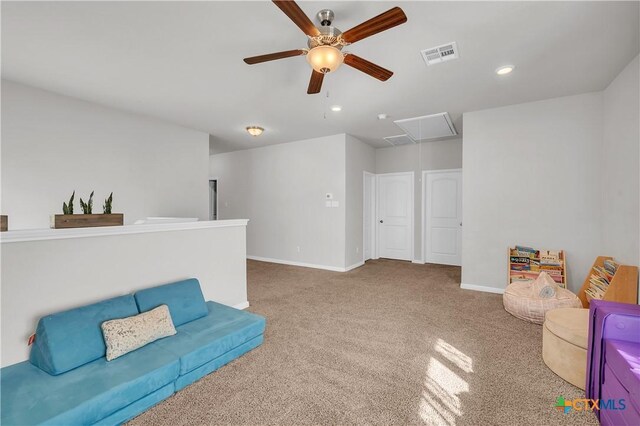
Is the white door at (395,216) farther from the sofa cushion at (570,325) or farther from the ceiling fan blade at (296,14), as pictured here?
the ceiling fan blade at (296,14)

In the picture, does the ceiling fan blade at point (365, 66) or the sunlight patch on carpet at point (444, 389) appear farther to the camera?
the ceiling fan blade at point (365, 66)

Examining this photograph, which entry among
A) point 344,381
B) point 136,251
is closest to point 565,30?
point 344,381

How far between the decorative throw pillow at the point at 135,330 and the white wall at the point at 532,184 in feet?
13.3

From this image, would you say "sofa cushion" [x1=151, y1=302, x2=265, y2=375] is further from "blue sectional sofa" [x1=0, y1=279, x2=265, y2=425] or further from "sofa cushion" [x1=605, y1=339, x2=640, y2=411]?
"sofa cushion" [x1=605, y1=339, x2=640, y2=411]

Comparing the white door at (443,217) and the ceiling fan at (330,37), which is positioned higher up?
the ceiling fan at (330,37)

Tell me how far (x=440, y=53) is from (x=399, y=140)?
3417 mm

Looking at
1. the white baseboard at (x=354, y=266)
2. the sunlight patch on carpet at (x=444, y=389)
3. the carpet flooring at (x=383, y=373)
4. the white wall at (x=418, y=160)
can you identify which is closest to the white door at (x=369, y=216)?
the white baseboard at (x=354, y=266)

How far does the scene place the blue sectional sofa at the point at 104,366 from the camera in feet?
4.72

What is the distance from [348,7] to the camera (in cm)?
198

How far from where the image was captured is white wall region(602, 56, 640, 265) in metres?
2.63

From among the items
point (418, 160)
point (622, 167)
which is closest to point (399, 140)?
point (418, 160)

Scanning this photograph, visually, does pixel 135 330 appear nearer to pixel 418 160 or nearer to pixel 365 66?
pixel 365 66

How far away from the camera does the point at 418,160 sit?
20.6ft

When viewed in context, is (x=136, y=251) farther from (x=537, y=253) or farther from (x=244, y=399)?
(x=537, y=253)
